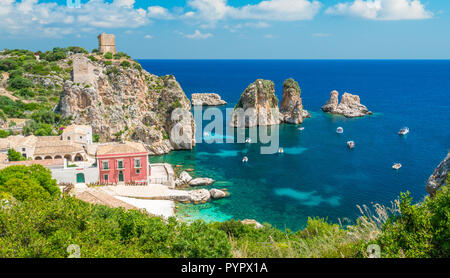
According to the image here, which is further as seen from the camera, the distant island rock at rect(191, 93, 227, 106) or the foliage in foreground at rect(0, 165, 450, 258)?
the distant island rock at rect(191, 93, 227, 106)

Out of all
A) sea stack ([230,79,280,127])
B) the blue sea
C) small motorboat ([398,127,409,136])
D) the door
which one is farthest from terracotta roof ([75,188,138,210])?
small motorboat ([398,127,409,136])

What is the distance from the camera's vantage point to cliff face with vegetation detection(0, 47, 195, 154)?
40.1 metres

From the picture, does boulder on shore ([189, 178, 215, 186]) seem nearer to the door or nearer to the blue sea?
the blue sea

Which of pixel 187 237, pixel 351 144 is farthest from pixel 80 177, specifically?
pixel 351 144

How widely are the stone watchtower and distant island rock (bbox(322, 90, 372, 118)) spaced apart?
46.0 m

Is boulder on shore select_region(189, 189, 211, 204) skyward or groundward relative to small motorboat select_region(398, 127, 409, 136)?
groundward

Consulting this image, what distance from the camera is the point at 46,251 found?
27.5 ft

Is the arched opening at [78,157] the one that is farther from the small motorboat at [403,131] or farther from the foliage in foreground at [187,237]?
the small motorboat at [403,131]

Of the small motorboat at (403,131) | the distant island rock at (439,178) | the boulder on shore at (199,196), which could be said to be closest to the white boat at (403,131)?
the small motorboat at (403,131)

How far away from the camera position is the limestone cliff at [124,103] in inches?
1596

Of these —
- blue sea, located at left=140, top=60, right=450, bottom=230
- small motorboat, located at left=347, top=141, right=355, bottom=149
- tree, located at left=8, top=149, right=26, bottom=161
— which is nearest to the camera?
blue sea, located at left=140, top=60, right=450, bottom=230

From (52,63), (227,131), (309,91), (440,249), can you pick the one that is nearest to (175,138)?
(227,131)

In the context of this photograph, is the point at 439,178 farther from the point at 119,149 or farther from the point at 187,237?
the point at 119,149

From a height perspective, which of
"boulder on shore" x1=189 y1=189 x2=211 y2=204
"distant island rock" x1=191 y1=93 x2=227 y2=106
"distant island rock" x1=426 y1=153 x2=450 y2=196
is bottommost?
"boulder on shore" x1=189 y1=189 x2=211 y2=204
